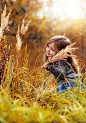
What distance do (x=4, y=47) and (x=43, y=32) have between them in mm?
7780

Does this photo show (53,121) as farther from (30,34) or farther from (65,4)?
(30,34)

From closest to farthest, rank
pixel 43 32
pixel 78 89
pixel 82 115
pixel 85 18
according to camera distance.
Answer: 1. pixel 82 115
2. pixel 78 89
3. pixel 85 18
4. pixel 43 32

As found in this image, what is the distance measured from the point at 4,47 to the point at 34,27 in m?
7.40

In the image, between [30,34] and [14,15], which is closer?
[14,15]

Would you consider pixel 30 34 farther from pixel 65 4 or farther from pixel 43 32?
pixel 65 4

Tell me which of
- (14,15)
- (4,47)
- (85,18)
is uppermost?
(14,15)

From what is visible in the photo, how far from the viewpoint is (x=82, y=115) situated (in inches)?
39.6

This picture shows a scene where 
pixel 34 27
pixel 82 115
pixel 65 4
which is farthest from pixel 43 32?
pixel 82 115

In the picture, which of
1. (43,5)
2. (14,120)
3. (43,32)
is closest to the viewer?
(14,120)

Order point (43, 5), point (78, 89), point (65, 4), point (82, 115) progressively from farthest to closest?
point (43, 5) < point (65, 4) < point (78, 89) < point (82, 115)

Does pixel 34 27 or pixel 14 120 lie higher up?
pixel 34 27

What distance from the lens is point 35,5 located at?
8844 millimetres

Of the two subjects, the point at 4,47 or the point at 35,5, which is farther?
the point at 35,5

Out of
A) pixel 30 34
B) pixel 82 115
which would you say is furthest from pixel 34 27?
pixel 82 115
